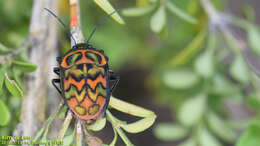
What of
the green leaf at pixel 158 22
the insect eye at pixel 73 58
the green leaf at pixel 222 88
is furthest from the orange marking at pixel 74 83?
the green leaf at pixel 222 88

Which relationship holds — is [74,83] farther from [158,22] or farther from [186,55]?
[186,55]

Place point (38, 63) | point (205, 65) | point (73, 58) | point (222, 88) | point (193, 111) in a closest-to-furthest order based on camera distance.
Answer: point (73, 58) → point (38, 63) → point (205, 65) → point (193, 111) → point (222, 88)

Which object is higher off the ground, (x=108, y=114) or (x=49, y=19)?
(x=49, y=19)

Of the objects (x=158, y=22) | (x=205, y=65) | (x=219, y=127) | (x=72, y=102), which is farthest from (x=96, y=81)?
→ (x=219, y=127)

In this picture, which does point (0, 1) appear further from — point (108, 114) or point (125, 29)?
point (108, 114)

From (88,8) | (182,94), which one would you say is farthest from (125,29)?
(182,94)

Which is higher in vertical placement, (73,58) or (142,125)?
(73,58)
